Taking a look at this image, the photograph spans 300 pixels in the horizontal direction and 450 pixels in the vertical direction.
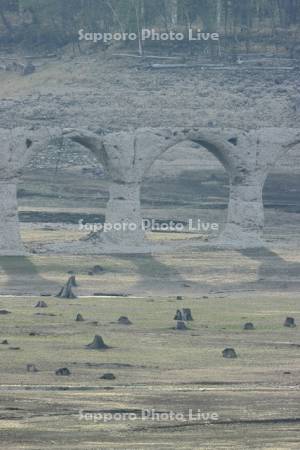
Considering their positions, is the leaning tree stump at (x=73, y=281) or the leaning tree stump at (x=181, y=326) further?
the leaning tree stump at (x=73, y=281)

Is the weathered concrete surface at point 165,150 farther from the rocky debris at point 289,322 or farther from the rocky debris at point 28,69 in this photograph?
the rocky debris at point 28,69

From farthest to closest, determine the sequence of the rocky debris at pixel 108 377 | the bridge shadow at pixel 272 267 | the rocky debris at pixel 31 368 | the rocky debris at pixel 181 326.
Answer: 1. the bridge shadow at pixel 272 267
2. the rocky debris at pixel 181 326
3. the rocky debris at pixel 31 368
4. the rocky debris at pixel 108 377

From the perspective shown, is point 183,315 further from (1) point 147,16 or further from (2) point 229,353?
(1) point 147,16

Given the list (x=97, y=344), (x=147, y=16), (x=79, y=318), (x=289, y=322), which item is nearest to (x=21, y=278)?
(x=79, y=318)

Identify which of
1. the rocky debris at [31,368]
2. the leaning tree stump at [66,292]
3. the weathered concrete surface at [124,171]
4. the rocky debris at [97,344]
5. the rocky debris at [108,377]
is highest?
the weathered concrete surface at [124,171]

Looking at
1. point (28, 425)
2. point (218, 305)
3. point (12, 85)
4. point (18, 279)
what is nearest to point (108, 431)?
point (28, 425)

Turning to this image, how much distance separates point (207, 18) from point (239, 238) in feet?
140

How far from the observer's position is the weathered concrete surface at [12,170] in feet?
182

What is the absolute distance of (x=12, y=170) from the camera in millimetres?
55656

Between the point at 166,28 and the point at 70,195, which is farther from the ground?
the point at 166,28

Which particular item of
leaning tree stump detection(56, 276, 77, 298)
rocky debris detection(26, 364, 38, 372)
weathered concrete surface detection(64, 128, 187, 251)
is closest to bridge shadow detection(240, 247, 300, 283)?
weathered concrete surface detection(64, 128, 187, 251)

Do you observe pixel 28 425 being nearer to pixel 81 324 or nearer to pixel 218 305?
pixel 81 324

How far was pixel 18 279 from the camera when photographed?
173ft

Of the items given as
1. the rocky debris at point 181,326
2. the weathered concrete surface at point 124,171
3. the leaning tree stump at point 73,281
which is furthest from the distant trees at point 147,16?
the rocky debris at point 181,326
